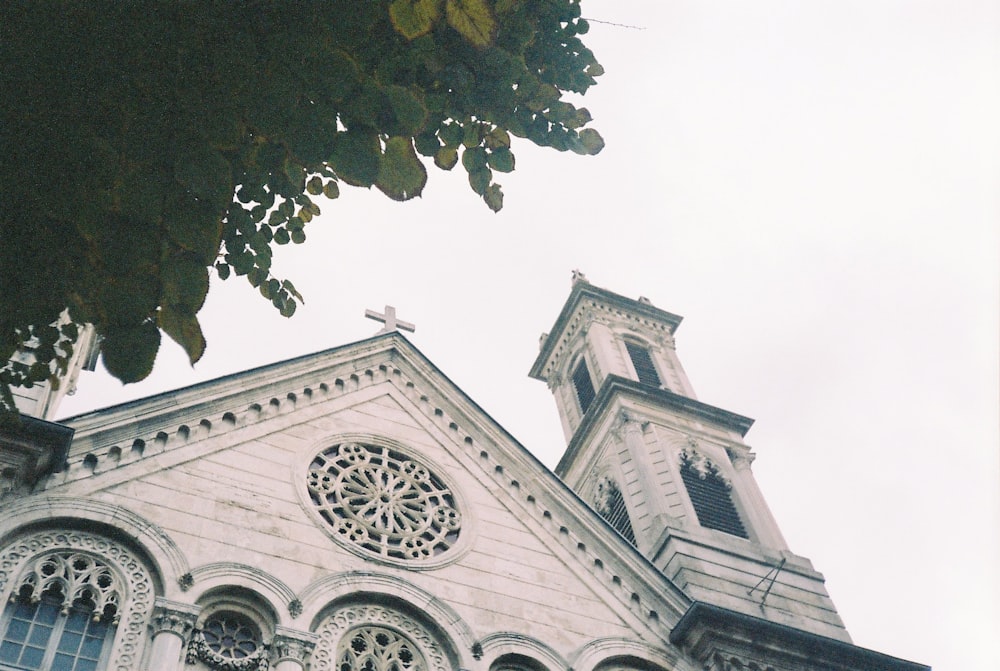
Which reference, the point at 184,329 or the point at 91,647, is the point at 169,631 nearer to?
the point at 91,647

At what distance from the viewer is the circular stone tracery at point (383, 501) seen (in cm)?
1352

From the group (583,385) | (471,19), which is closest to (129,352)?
(471,19)

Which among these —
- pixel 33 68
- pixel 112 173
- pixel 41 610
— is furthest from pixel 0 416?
pixel 41 610

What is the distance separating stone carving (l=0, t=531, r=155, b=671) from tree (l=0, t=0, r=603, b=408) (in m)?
6.48

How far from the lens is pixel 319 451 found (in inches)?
573

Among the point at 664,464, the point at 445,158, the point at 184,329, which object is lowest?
the point at 184,329

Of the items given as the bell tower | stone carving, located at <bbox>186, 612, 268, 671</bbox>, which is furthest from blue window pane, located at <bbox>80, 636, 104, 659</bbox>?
the bell tower

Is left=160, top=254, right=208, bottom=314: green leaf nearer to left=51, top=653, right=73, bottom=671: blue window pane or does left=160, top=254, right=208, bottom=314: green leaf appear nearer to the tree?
the tree

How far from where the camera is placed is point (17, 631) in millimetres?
10195

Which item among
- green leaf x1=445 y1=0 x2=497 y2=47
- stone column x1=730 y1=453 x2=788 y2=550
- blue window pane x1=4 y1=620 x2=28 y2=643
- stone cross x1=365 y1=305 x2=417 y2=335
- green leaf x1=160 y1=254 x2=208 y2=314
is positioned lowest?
blue window pane x1=4 y1=620 x2=28 y2=643

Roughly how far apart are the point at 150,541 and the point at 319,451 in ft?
11.6

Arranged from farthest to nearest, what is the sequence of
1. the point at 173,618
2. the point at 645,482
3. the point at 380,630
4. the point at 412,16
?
1. the point at 645,482
2. the point at 380,630
3. the point at 173,618
4. the point at 412,16

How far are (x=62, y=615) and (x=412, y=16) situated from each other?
904cm

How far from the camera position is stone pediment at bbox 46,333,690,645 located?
12672 mm
